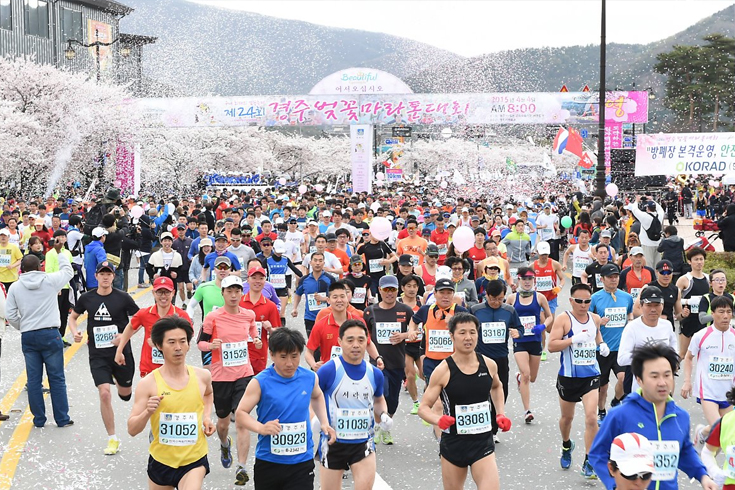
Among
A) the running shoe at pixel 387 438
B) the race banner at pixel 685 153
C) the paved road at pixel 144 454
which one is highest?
the race banner at pixel 685 153

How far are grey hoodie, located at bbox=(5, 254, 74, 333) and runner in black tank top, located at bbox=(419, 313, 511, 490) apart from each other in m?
4.83

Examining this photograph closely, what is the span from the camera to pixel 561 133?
3494 cm

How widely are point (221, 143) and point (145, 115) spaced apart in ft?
69.8

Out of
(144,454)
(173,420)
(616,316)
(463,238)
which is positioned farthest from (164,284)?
(463,238)

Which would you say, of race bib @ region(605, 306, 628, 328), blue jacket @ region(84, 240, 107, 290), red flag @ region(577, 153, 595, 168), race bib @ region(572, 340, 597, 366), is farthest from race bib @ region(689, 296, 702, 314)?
red flag @ region(577, 153, 595, 168)

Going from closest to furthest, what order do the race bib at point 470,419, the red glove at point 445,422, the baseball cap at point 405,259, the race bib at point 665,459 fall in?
the race bib at point 665,459 < the red glove at point 445,422 < the race bib at point 470,419 < the baseball cap at point 405,259

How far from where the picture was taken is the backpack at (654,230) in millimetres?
17516

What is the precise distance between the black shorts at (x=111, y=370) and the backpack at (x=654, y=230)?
37.9 ft

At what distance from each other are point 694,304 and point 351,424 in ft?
18.6

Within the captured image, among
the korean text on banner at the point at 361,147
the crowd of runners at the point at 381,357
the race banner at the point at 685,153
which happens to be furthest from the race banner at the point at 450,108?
the crowd of runners at the point at 381,357

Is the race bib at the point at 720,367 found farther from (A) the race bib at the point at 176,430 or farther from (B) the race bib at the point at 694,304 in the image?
(A) the race bib at the point at 176,430

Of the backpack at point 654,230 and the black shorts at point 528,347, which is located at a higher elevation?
the backpack at point 654,230

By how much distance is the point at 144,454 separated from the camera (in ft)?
28.0

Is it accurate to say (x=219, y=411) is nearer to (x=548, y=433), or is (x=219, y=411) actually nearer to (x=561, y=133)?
(x=548, y=433)
